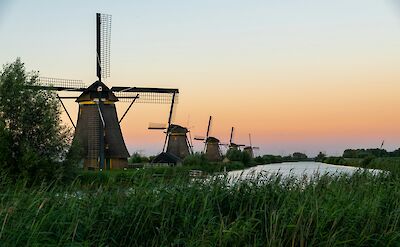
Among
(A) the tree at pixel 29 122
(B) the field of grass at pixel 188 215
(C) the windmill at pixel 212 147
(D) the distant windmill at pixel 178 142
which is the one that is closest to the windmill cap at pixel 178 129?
(D) the distant windmill at pixel 178 142

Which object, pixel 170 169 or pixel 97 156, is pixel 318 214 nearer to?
pixel 170 169

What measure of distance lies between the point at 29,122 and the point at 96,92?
8.24m

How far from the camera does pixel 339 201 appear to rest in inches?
279

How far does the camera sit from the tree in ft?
67.9

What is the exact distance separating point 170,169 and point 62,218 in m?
2.59

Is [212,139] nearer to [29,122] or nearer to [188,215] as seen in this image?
[29,122]

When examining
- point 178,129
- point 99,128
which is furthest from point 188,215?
point 178,129

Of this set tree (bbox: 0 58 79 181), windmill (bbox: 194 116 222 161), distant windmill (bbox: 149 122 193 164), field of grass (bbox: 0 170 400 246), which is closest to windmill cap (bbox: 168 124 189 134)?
distant windmill (bbox: 149 122 193 164)

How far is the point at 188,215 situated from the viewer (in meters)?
6.35

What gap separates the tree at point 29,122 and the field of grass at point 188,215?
554 inches

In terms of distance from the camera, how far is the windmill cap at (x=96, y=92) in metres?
29.3

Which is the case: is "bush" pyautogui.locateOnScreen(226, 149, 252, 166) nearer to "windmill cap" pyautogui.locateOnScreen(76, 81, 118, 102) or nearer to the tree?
"windmill cap" pyautogui.locateOnScreen(76, 81, 118, 102)

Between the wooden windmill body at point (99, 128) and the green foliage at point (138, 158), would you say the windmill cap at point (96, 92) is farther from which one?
the green foliage at point (138, 158)

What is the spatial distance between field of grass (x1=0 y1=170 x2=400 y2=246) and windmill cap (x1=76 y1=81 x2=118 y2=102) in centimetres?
2236
